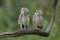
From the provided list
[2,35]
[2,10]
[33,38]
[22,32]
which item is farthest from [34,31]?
[2,10]

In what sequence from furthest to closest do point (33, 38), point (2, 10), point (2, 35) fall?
point (2, 10), point (33, 38), point (2, 35)

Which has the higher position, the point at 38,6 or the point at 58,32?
the point at 38,6

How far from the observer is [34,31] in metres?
2.34

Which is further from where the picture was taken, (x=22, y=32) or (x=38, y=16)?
(x=38, y=16)

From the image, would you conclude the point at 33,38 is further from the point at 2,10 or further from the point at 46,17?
the point at 2,10

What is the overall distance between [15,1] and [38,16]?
5.71 feet

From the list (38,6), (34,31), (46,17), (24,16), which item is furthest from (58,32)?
(34,31)

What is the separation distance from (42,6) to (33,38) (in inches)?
31.4

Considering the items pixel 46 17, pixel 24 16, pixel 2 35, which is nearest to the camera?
pixel 2 35

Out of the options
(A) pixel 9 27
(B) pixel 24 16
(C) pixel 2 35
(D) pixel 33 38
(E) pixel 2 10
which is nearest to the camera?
(C) pixel 2 35

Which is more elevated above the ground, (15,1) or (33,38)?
(15,1)

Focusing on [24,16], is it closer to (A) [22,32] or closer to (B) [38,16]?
(B) [38,16]

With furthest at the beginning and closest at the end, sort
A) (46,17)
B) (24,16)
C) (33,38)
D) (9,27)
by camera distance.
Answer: (9,27), (46,17), (33,38), (24,16)

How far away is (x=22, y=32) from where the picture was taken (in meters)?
2.30
